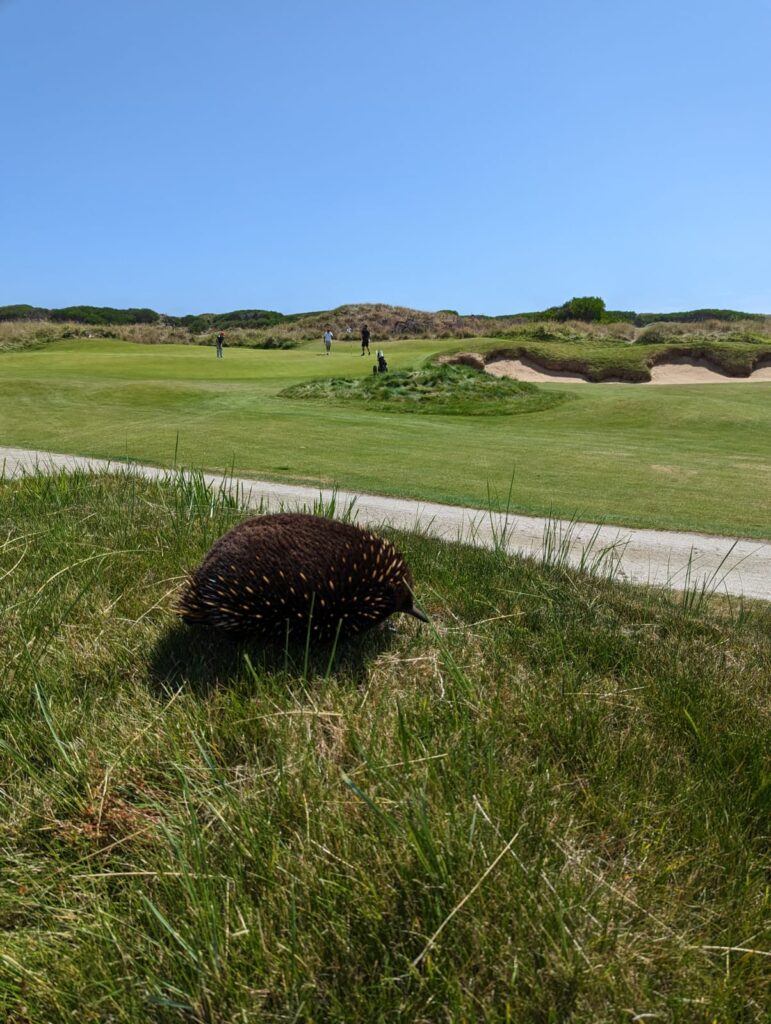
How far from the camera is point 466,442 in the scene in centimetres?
1653

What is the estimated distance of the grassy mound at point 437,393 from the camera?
2345cm

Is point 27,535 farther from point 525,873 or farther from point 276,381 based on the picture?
point 276,381

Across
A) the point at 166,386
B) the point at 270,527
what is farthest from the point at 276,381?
the point at 270,527

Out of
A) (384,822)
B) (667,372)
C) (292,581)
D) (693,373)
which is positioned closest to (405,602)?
(292,581)

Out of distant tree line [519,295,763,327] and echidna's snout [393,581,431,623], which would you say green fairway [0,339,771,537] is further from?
distant tree line [519,295,763,327]

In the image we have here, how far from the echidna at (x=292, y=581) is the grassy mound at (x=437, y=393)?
19.5 m

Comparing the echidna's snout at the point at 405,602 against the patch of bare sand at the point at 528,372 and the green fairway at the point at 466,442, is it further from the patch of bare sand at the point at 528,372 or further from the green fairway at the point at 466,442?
the patch of bare sand at the point at 528,372

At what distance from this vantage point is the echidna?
359cm

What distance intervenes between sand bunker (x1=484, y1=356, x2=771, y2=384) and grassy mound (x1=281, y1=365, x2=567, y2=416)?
575 centimetres

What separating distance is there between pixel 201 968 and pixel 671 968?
126 cm

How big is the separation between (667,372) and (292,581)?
→ 32483 mm

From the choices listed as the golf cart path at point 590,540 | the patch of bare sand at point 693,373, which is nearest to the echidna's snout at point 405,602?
the golf cart path at point 590,540

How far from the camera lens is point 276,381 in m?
30.3

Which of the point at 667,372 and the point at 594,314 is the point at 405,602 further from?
the point at 594,314
